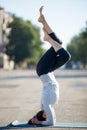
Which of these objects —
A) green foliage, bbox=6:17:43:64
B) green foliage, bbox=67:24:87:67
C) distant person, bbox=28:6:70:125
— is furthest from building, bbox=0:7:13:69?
distant person, bbox=28:6:70:125

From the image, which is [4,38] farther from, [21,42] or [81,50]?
[81,50]

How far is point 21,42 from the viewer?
106062 mm

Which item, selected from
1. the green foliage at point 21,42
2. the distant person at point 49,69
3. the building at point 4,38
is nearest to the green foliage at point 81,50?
the green foliage at point 21,42

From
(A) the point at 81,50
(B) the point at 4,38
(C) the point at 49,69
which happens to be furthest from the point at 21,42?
(C) the point at 49,69

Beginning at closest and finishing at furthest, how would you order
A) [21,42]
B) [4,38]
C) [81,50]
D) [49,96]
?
[49,96] → [21,42] → [4,38] → [81,50]

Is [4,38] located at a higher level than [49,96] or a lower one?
A: higher

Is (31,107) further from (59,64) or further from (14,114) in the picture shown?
(59,64)

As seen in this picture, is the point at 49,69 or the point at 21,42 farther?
the point at 21,42

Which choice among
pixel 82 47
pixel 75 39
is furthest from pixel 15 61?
pixel 75 39

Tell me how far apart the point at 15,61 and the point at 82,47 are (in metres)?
22.9

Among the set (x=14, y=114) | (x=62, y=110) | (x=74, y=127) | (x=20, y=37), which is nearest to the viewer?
(x=74, y=127)

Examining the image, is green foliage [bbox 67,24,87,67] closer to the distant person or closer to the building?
the building

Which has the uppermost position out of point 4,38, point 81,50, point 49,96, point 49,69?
point 4,38

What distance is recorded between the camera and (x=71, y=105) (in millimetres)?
16172
